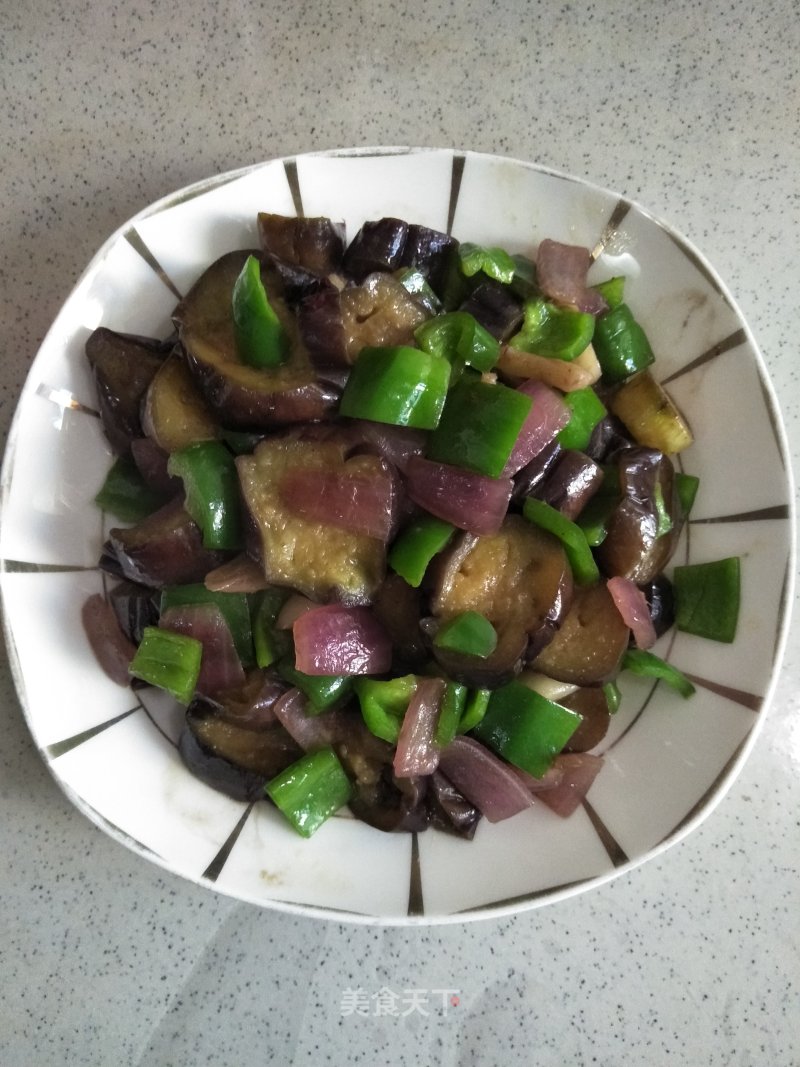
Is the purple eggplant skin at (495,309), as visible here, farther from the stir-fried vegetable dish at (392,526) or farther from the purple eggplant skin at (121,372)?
the purple eggplant skin at (121,372)

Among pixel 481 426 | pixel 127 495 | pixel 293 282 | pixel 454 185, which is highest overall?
pixel 454 185

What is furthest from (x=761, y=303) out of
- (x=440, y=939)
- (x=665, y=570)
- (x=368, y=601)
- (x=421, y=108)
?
(x=440, y=939)

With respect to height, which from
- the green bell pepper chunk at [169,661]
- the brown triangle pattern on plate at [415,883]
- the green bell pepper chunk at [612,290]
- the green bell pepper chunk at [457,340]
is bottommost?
the brown triangle pattern on plate at [415,883]

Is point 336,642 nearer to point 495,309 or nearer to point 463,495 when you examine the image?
point 463,495

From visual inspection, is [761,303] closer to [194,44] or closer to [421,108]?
[421,108]

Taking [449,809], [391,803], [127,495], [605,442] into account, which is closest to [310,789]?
[391,803]

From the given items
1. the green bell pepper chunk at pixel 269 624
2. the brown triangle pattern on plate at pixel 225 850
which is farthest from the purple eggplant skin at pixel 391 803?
the green bell pepper chunk at pixel 269 624
